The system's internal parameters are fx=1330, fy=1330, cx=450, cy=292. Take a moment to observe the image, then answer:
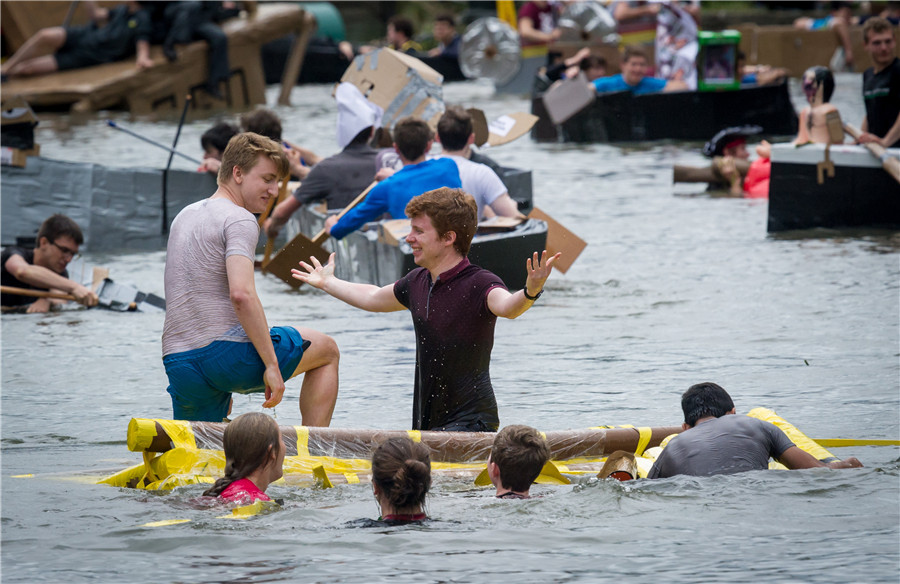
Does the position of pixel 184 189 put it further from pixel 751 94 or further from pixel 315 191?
pixel 751 94

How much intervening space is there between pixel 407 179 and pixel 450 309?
3.73m

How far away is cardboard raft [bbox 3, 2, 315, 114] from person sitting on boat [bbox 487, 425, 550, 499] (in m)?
17.9

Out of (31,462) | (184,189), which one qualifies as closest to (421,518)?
(31,462)

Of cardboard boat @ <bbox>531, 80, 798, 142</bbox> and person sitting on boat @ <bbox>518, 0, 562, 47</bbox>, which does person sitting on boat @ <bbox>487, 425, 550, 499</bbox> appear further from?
person sitting on boat @ <bbox>518, 0, 562, 47</bbox>

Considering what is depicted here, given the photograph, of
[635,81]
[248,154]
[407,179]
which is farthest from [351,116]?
[635,81]

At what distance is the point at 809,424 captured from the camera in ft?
21.5

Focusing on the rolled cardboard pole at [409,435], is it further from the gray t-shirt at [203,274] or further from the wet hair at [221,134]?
the wet hair at [221,134]

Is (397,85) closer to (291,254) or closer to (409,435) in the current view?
(291,254)

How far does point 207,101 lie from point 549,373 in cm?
1614

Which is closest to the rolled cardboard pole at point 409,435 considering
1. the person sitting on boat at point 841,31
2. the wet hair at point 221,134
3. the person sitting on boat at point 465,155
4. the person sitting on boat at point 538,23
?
the person sitting on boat at point 465,155

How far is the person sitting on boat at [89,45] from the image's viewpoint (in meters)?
21.9

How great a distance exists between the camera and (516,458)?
4.98m

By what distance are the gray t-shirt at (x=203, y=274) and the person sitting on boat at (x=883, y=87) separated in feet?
25.4

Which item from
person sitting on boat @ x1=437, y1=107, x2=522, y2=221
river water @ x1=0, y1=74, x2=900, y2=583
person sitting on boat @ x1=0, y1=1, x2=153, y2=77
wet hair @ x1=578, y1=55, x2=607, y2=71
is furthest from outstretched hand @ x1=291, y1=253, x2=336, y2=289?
person sitting on boat @ x1=0, y1=1, x2=153, y2=77
